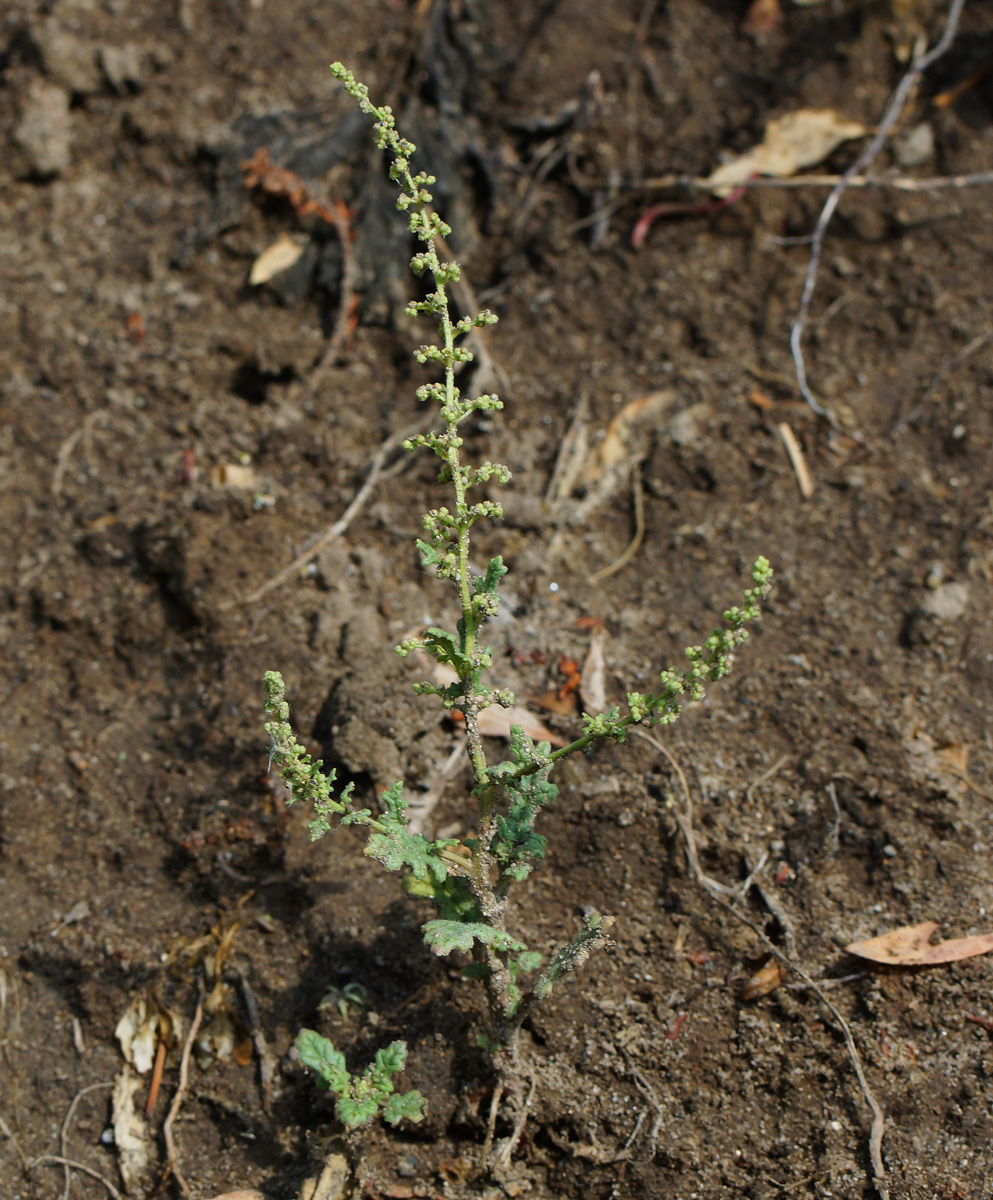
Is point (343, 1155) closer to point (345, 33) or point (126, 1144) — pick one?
point (126, 1144)

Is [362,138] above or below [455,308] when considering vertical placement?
above

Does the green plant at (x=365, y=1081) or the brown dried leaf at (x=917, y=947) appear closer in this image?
the green plant at (x=365, y=1081)

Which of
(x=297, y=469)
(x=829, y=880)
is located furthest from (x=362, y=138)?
(x=829, y=880)

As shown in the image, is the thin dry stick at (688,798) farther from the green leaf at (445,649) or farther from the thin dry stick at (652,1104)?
the green leaf at (445,649)

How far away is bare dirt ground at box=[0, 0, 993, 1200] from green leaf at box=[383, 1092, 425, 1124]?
15 centimetres

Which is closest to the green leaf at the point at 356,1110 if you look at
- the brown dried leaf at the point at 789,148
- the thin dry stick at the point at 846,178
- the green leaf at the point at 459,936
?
the green leaf at the point at 459,936

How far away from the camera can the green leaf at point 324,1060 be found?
2.38 meters

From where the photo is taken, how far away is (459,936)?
6.73 feet

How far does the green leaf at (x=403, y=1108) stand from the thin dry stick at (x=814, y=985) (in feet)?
3.19

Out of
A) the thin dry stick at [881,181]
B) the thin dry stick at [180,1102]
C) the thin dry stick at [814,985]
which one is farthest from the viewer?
the thin dry stick at [881,181]


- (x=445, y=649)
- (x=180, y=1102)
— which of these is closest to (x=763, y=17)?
(x=445, y=649)

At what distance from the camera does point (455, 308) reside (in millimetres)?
4082

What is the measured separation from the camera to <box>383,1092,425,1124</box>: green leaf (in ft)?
7.90

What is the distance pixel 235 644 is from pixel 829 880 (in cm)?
200
